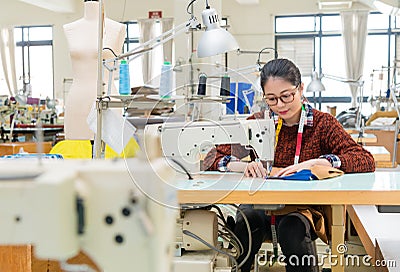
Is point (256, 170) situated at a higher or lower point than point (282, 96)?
lower

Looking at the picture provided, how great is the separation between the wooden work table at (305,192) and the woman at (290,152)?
0.15m

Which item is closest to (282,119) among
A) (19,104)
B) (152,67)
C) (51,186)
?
(51,186)

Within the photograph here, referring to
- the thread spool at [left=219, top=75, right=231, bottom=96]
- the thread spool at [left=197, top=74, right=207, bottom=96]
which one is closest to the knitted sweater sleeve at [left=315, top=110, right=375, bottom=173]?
the thread spool at [left=197, top=74, right=207, bottom=96]

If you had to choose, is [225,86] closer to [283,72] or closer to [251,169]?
[283,72]

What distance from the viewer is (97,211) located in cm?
59

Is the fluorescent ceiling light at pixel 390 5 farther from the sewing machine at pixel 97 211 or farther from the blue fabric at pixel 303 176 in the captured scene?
the sewing machine at pixel 97 211

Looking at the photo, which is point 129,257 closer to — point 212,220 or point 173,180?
point 173,180

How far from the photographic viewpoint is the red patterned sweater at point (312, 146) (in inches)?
78.6

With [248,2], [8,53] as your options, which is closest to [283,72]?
[248,2]

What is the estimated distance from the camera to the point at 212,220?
65.2 inches

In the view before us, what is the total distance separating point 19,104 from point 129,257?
252 inches

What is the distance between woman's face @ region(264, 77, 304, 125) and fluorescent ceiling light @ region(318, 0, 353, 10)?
25.0ft

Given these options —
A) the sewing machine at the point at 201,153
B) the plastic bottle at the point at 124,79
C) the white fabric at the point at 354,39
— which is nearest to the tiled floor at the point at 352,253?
the sewing machine at the point at 201,153

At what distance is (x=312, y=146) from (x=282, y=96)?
0.75ft
